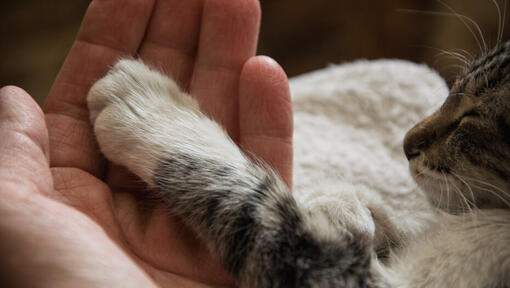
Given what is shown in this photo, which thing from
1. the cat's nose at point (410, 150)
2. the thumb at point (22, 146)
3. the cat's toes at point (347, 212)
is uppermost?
the thumb at point (22, 146)

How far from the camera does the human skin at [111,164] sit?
0.84 meters

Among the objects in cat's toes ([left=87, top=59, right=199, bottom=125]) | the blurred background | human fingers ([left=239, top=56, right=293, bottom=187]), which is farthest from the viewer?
the blurred background

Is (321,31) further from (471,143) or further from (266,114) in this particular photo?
(471,143)

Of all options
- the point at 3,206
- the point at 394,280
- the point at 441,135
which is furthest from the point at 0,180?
the point at 441,135

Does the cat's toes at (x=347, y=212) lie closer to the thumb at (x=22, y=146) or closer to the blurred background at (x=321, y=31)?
the thumb at (x=22, y=146)

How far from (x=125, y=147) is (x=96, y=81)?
0.81 feet

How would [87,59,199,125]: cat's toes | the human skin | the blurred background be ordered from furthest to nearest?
1. the blurred background
2. [87,59,199,125]: cat's toes
3. the human skin

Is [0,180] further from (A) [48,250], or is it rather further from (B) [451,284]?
(B) [451,284]

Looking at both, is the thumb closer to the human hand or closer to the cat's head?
the human hand

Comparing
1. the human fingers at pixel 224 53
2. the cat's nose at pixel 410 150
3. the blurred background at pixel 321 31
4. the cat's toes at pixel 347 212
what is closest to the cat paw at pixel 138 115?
the human fingers at pixel 224 53

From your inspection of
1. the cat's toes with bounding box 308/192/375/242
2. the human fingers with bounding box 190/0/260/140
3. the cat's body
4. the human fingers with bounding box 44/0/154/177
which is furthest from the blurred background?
the cat's toes with bounding box 308/192/375/242

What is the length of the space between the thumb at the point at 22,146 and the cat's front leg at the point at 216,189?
0.42 feet

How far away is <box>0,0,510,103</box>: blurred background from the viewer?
2.38m

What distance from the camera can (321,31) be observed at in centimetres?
276
